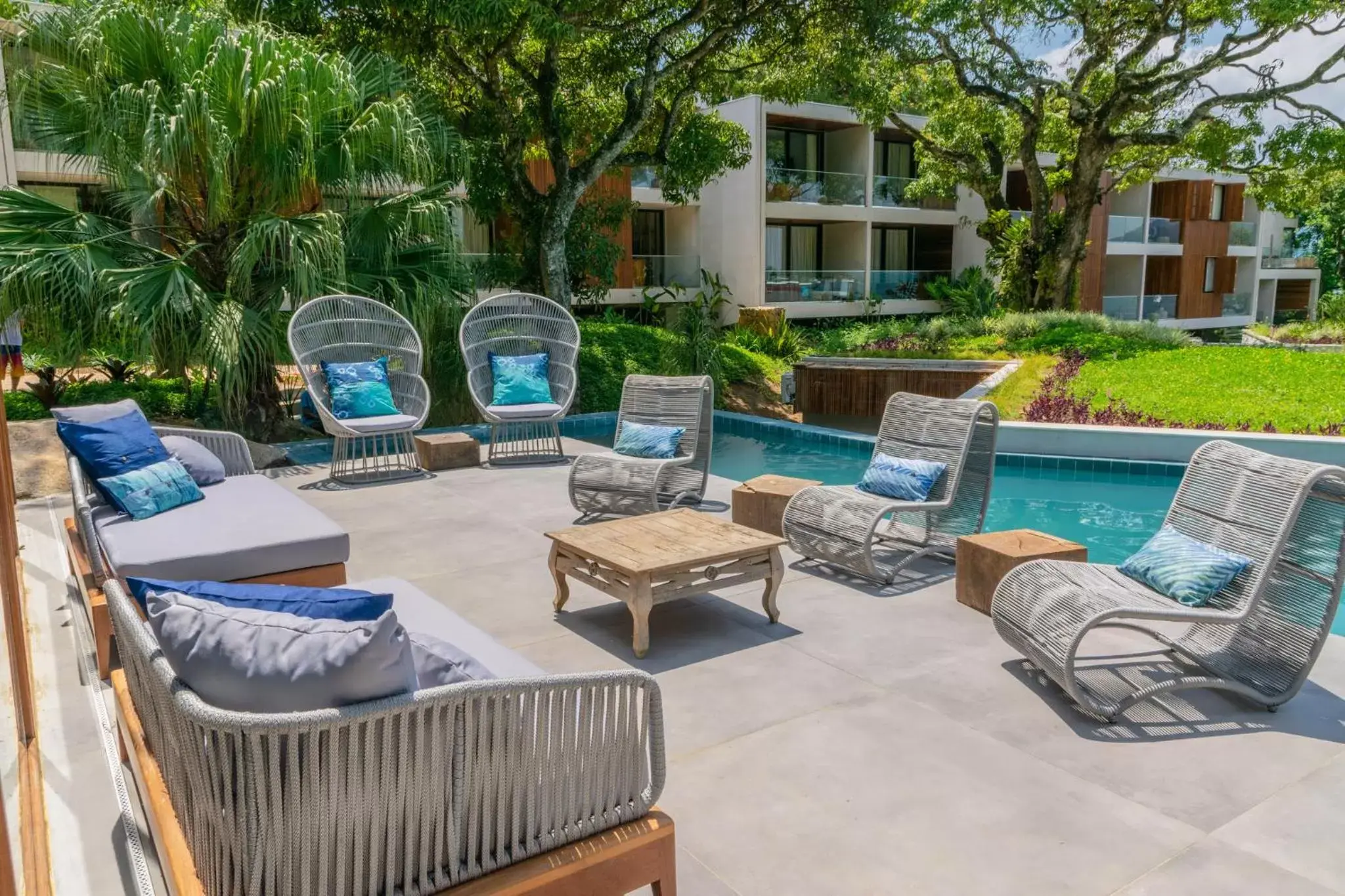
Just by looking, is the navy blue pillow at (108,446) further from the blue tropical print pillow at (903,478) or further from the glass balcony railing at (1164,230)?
the glass balcony railing at (1164,230)

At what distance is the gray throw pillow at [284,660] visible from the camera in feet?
5.82

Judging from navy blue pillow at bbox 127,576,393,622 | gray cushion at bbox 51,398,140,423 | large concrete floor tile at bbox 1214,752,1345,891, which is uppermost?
gray cushion at bbox 51,398,140,423

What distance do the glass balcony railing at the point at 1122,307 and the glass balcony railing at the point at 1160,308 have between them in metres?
0.76

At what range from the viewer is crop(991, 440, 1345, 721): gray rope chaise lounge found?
3418 millimetres

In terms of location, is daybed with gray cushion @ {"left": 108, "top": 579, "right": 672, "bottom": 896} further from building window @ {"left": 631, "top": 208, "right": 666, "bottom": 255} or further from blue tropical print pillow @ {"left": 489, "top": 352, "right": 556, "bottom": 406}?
building window @ {"left": 631, "top": 208, "right": 666, "bottom": 255}

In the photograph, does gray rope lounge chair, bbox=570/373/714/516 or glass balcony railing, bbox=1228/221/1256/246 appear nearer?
gray rope lounge chair, bbox=570/373/714/516

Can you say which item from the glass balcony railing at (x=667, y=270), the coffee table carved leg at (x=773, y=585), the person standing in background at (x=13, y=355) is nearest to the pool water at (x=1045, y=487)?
the coffee table carved leg at (x=773, y=585)

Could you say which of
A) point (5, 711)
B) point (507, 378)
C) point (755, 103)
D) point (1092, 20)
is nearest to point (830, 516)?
point (5, 711)

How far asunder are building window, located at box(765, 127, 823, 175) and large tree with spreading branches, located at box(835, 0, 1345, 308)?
4.00 m

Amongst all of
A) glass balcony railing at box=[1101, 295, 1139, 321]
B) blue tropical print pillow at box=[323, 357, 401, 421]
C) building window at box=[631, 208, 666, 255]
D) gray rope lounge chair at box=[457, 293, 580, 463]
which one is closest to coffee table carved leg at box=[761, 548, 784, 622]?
gray rope lounge chair at box=[457, 293, 580, 463]

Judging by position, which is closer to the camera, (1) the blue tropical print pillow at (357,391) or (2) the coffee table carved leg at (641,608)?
(2) the coffee table carved leg at (641,608)

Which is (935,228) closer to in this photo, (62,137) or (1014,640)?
(62,137)

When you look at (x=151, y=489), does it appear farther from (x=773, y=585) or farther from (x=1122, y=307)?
(x=1122, y=307)

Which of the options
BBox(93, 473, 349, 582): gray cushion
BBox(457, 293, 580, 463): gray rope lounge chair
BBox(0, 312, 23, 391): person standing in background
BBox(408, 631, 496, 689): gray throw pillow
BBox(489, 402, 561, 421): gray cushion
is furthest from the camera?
BBox(0, 312, 23, 391): person standing in background
